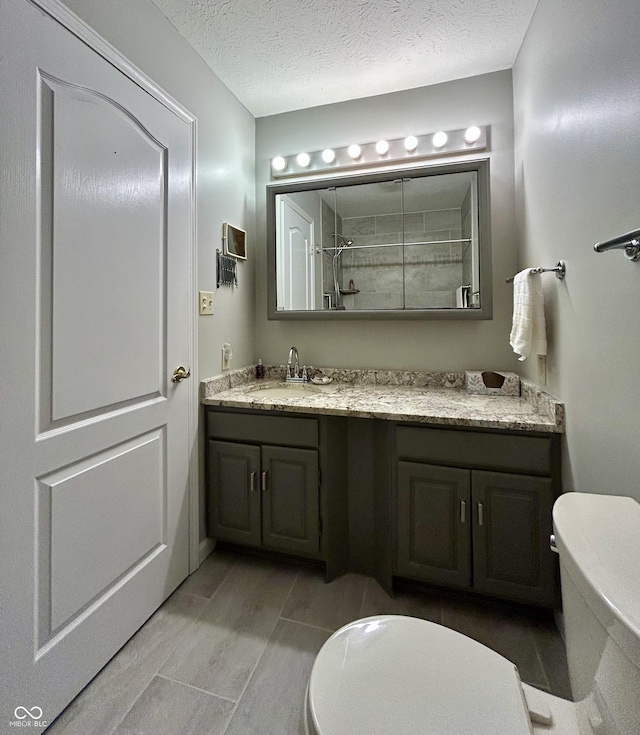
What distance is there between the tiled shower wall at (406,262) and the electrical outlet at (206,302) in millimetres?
715

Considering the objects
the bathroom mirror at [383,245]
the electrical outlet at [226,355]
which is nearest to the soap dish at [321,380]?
the bathroom mirror at [383,245]

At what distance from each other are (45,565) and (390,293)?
1.76m

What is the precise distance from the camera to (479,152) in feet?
6.16

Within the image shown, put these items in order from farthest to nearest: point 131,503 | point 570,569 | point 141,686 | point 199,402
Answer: point 199,402 → point 131,503 → point 141,686 → point 570,569

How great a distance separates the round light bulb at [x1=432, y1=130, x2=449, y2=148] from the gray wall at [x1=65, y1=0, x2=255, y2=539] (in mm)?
1055

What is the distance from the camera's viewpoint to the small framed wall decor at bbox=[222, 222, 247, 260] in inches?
75.4

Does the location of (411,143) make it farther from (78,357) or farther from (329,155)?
(78,357)

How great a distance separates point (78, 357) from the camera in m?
1.12

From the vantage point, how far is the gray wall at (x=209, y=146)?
1.33 meters

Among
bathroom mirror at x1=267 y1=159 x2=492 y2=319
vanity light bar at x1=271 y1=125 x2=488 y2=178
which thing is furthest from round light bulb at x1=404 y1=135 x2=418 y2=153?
bathroom mirror at x1=267 y1=159 x2=492 y2=319

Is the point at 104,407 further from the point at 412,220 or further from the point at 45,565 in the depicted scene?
the point at 412,220

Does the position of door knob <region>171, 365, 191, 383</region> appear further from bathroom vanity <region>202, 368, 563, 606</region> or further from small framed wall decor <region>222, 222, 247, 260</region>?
small framed wall decor <region>222, 222, 247, 260</region>

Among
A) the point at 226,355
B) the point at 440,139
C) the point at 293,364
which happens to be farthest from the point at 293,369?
the point at 440,139

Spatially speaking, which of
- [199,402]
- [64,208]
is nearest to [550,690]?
[199,402]
